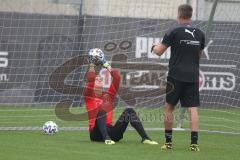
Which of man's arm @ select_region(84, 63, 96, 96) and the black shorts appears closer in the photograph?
the black shorts

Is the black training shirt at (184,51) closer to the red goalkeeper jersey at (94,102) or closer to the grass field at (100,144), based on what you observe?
Answer: the grass field at (100,144)

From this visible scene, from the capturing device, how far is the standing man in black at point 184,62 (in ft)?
35.1

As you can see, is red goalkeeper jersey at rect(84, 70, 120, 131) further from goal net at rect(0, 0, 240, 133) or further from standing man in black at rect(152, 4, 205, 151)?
goal net at rect(0, 0, 240, 133)

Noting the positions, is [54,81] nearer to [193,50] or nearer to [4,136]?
[4,136]

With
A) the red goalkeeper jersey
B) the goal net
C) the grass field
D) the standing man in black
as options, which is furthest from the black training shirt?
the goal net

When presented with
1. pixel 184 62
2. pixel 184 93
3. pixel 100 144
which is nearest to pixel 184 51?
pixel 184 62

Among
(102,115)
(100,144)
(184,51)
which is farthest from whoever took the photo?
(102,115)

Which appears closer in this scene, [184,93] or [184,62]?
[184,62]

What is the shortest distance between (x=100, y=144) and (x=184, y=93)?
1434 millimetres

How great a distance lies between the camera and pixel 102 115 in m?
11.4

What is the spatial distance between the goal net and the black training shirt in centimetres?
377

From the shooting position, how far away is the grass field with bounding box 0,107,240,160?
989 cm

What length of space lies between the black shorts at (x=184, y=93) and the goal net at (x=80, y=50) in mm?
3841

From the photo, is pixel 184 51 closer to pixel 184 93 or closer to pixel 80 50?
pixel 184 93
